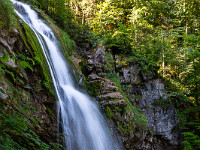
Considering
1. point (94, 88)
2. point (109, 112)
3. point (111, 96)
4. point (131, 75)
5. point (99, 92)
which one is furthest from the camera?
point (131, 75)

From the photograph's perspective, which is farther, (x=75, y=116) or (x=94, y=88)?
(x=94, y=88)

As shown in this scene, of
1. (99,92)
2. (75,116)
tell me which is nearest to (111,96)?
(99,92)

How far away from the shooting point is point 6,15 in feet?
10.7

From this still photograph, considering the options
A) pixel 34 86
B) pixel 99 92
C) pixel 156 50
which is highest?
pixel 156 50

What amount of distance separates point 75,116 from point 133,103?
520cm

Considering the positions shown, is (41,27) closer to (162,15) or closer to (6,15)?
(6,15)

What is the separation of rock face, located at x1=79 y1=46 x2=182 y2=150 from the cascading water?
67 cm

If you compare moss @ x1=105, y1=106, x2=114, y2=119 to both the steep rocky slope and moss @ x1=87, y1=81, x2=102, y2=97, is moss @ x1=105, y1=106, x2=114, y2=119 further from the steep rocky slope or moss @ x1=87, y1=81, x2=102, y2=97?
the steep rocky slope

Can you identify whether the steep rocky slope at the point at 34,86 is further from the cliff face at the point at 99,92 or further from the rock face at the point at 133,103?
the rock face at the point at 133,103

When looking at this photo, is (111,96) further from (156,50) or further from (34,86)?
(156,50)

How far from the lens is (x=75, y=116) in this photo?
14.4 ft

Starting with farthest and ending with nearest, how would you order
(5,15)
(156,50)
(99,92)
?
(156,50)
(99,92)
(5,15)

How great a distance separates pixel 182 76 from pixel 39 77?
975 cm

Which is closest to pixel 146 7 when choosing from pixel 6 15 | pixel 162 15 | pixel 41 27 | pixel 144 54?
pixel 162 15
